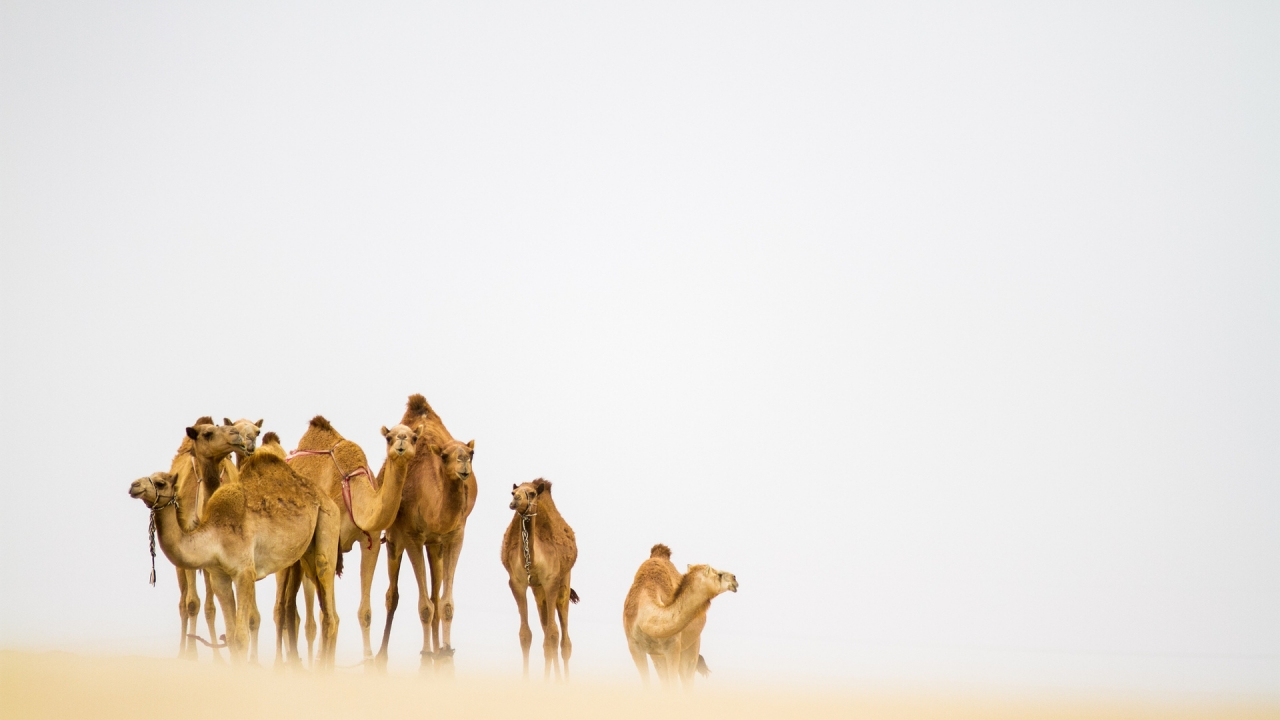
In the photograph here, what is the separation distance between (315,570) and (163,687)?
2402mm

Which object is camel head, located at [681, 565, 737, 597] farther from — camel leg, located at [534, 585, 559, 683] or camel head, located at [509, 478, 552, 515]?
camel head, located at [509, 478, 552, 515]

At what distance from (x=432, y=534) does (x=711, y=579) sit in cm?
299

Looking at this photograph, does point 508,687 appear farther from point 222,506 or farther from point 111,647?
point 111,647

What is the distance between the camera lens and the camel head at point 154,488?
9602 millimetres

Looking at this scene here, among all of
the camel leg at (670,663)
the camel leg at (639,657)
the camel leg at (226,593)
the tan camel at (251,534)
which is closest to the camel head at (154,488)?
the tan camel at (251,534)

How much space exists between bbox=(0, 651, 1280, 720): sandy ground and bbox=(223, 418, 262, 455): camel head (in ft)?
5.83

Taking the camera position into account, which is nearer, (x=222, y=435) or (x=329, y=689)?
(x=329, y=689)

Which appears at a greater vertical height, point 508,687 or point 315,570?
point 315,570

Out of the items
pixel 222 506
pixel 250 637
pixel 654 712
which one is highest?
pixel 222 506

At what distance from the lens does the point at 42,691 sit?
356 inches

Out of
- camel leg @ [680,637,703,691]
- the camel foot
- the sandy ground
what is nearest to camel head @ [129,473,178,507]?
the sandy ground

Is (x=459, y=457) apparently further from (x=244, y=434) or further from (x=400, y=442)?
(x=244, y=434)

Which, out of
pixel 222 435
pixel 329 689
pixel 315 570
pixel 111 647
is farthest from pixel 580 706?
pixel 111 647

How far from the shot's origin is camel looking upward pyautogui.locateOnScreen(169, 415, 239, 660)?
10594 millimetres
